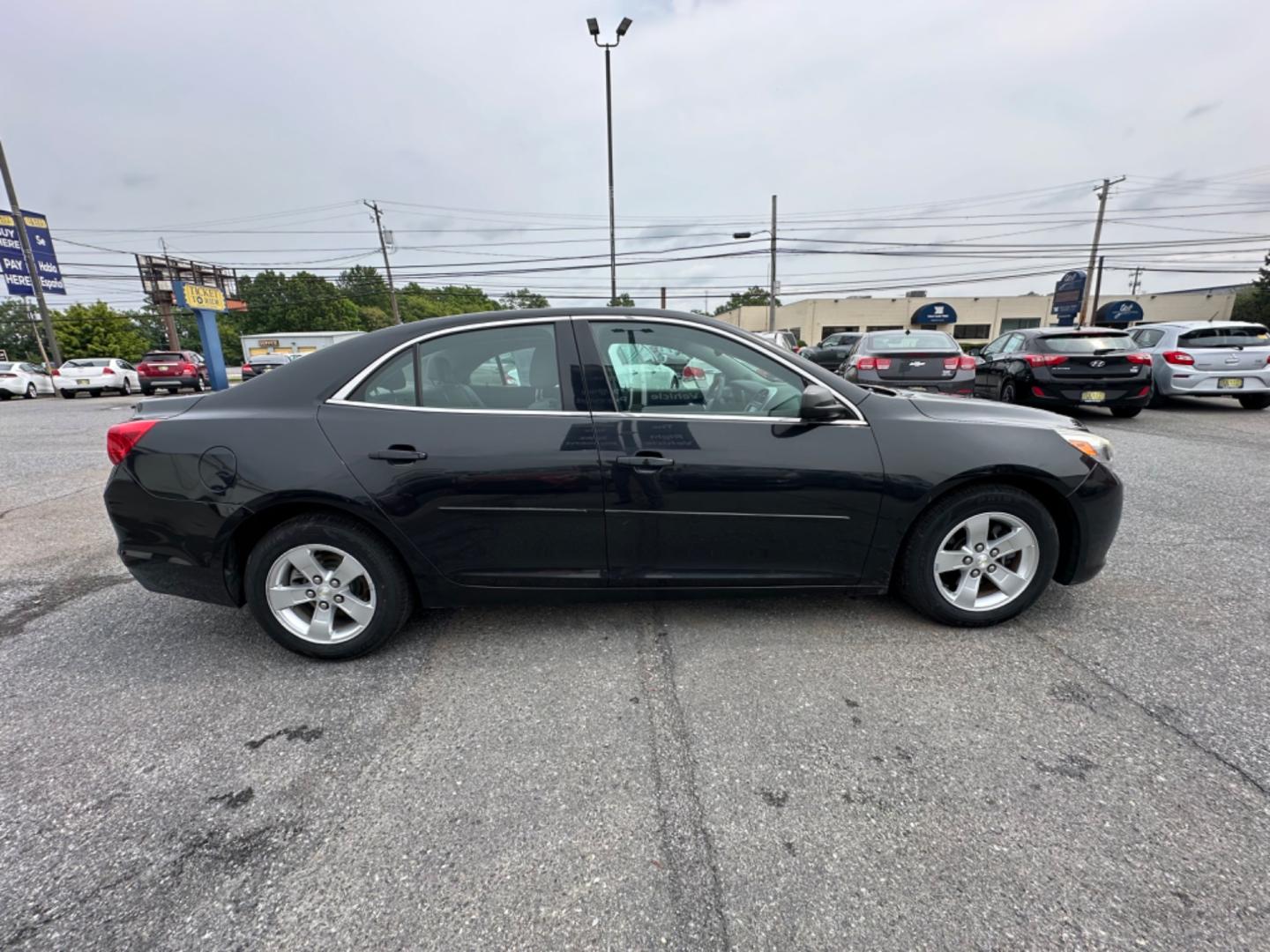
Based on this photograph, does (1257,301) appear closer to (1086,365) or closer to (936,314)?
(936,314)

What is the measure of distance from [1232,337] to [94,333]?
253 ft

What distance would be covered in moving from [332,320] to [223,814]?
73888 mm

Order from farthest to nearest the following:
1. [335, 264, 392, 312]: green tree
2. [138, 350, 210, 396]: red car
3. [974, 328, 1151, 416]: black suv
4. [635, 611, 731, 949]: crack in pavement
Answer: [335, 264, 392, 312]: green tree → [138, 350, 210, 396]: red car → [974, 328, 1151, 416]: black suv → [635, 611, 731, 949]: crack in pavement

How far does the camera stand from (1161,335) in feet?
31.9

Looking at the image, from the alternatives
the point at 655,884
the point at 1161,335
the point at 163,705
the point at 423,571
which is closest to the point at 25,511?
the point at 163,705

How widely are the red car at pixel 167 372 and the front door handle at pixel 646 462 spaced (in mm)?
22637

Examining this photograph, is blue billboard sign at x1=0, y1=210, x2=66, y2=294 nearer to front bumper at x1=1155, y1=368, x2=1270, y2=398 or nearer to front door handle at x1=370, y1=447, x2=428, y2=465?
front door handle at x1=370, y1=447, x2=428, y2=465

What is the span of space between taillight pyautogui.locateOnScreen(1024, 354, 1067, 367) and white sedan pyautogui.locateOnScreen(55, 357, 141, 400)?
24.7 metres

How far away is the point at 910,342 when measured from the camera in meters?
8.80

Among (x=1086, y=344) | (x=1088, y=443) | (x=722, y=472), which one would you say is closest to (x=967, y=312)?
(x=1086, y=344)

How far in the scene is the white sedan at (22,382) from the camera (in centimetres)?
1852

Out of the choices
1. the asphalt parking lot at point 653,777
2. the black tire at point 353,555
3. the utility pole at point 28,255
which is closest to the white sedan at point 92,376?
the utility pole at point 28,255

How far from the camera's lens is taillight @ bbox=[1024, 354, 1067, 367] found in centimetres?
824

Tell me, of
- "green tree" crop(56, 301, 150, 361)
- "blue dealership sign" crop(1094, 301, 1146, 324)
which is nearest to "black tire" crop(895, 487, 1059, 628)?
"blue dealership sign" crop(1094, 301, 1146, 324)
